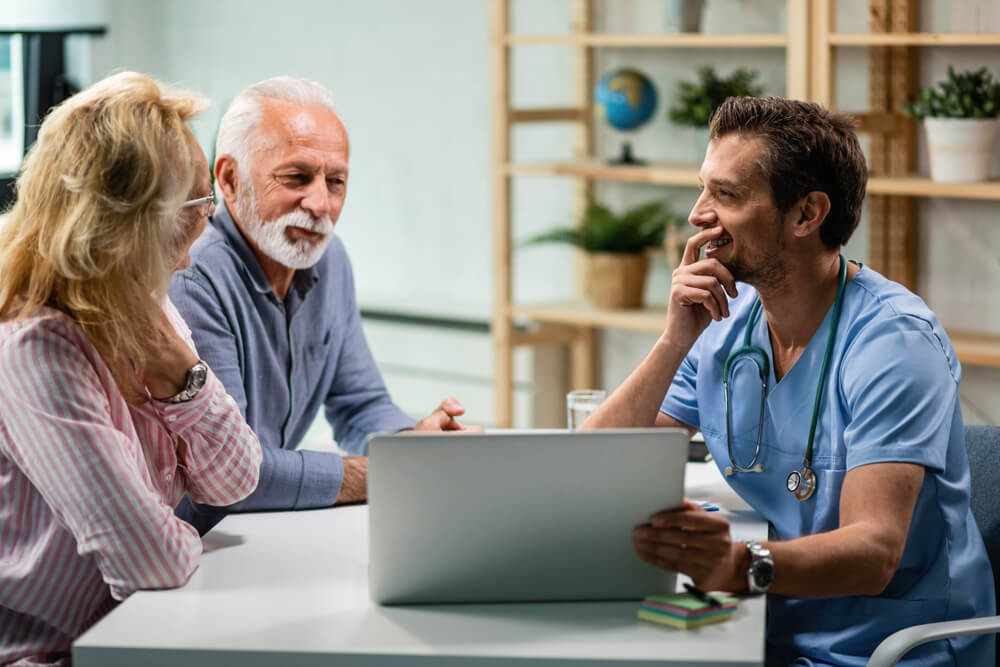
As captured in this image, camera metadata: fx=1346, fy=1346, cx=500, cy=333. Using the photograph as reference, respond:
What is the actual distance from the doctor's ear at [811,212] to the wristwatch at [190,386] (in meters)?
0.79

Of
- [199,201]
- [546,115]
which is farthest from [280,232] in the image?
[546,115]

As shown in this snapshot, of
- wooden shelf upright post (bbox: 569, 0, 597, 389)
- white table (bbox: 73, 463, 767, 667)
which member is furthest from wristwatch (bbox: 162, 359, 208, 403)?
wooden shelf upright post (bbox: 569, 0, 597, 389)

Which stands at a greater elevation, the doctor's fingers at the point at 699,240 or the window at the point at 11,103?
the window at the point at 11,103

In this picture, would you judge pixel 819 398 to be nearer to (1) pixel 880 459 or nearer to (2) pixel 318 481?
(1) pixel 880 459

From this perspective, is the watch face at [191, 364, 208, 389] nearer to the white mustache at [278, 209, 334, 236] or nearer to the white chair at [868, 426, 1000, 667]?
the white mustache at [278, 209, 334, 236]

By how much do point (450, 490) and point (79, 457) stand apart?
0.41 m

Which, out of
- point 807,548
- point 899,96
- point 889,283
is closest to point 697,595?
point 807,548

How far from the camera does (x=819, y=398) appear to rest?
1.71 metres

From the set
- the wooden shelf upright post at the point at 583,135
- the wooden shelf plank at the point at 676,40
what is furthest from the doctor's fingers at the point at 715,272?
the wooden shelf upright post at the point at 583,135

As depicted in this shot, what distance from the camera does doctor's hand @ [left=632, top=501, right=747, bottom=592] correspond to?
1402 mm

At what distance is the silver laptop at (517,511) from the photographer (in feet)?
4.49

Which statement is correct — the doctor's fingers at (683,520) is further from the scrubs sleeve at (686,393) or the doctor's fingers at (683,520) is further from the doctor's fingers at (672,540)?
the scrubs sleeve at (686,393)

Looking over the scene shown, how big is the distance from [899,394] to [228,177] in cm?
119

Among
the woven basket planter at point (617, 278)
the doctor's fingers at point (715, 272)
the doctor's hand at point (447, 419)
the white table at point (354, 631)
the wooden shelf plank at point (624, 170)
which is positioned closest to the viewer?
the white table at point (354, 631)
